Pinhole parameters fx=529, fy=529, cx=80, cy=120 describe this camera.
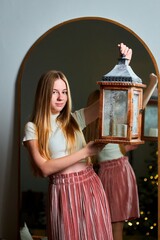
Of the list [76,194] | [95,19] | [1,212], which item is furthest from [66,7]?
[1,212]

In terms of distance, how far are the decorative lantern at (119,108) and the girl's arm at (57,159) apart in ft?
0.44

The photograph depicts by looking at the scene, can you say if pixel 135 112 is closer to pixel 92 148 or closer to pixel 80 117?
pixel 92 148

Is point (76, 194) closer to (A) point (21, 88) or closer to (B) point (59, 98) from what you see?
(B) point (59, 98)

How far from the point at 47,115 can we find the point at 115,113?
0.40 meters

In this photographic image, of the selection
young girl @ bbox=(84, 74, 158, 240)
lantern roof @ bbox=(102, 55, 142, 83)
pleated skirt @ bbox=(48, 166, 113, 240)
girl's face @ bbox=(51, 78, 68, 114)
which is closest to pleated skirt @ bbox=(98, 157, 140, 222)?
young girl @ bbox=(84, 74, 158, 240)

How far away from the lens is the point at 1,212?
299 cm

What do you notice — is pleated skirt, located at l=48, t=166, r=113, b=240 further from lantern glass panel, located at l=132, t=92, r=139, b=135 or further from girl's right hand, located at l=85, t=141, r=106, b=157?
lantern glass panel, located at l=132, t=92, r=139, b=135

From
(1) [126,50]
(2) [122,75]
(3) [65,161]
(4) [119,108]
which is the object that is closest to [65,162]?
(3) [65,161]

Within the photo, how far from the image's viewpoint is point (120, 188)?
2.61m

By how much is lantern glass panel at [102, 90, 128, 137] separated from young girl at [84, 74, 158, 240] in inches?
12.2

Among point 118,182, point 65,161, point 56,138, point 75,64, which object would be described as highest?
point 75,64

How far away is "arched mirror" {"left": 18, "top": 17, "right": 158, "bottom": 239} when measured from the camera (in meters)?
2.63

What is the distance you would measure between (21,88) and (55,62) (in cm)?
26

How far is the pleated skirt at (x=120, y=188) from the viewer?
261 centimetres
